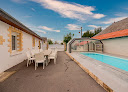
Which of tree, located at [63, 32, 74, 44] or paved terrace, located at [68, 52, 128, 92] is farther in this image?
tree, located at [63, 32, 74, 44]

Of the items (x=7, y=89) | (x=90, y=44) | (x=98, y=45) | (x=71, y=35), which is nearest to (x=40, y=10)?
(x=71, y=35)

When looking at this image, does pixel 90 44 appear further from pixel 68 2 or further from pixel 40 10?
pixel 40 10

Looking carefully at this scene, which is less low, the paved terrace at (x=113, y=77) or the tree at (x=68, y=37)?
the tree at (x=68, y=37)

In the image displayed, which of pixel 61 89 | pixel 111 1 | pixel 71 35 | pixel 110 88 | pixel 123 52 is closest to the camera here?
pixel 110 88

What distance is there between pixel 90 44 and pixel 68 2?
10639mm

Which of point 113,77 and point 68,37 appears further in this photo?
point 68,37

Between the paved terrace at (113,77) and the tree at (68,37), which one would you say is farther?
the tree at (68,37)

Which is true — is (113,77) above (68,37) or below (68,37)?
below

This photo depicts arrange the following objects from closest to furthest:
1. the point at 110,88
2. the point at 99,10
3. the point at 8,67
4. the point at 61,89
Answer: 1. the point at 110,88
2. the point at 61,89
3. the point at 8,67
4. the point at 99,10

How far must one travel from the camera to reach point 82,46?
15.6 metres

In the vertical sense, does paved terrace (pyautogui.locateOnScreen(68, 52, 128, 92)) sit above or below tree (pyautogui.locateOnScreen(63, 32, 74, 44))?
below

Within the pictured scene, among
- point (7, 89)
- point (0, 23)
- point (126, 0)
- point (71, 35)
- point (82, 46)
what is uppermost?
point (126, 0)

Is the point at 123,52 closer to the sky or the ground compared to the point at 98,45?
closer to the ground

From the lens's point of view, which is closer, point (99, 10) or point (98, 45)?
point (98, 45)
